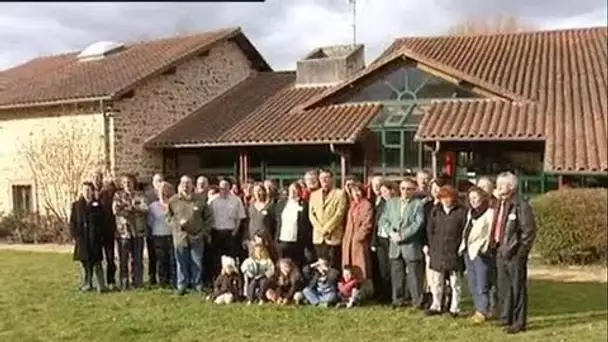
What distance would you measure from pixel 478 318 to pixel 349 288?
1.90 m

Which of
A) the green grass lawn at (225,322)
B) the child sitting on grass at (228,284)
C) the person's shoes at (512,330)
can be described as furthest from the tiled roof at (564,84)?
the child sitting on grass at (228,284)

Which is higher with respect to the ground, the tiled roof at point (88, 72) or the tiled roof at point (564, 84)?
the tiled roof at point (88, 72)

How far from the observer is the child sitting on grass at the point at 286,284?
604cm

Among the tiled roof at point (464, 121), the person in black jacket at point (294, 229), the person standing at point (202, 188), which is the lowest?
the person in black jacket at point (294, 229)

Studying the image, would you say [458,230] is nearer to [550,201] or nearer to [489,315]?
[489,315]

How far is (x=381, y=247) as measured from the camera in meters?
6.06

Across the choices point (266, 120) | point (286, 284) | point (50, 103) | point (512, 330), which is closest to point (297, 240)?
point (286, 284)

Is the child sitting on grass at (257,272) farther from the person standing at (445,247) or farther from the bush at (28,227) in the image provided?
the bush at (28,227)

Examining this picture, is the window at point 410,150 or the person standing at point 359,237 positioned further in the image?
the window at point 410,150

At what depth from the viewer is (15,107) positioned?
542 centimetres

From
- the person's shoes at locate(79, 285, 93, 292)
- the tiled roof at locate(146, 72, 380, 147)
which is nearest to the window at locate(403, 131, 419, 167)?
the tiled roof at locate(146, 72, 380, 147)

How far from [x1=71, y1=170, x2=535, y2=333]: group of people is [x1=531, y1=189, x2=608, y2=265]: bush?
1.48m

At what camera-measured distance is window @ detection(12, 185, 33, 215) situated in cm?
796

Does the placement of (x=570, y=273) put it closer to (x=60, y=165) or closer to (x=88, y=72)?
(x=88, y=72)
